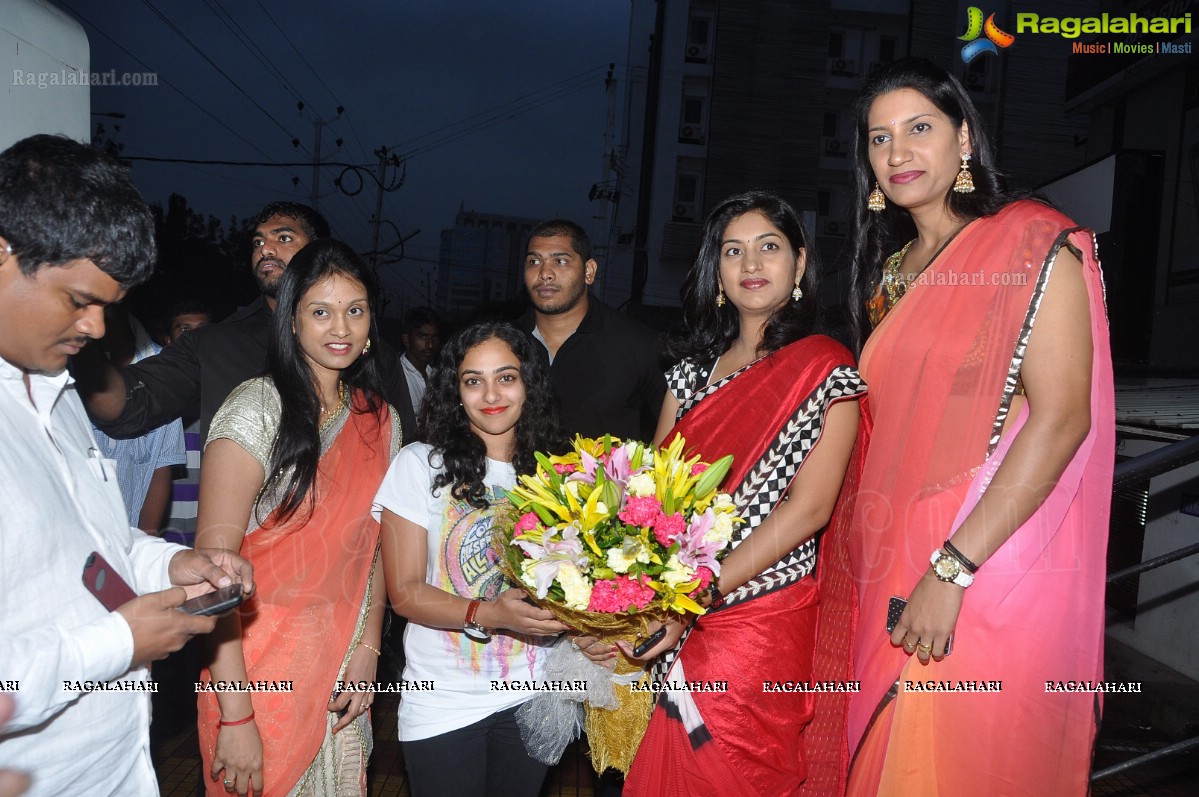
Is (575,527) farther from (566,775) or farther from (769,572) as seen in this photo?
(566,775)

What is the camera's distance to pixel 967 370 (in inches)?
80.6

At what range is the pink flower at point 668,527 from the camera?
73.5 inches

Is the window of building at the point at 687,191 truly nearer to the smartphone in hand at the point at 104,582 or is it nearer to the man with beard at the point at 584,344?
the man with beard at the point at 584,344

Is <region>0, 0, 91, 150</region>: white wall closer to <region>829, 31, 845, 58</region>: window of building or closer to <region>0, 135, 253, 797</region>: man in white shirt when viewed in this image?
<region>0, 135, 253, 797</region>: man in white shirt

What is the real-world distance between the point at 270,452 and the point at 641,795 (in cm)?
138

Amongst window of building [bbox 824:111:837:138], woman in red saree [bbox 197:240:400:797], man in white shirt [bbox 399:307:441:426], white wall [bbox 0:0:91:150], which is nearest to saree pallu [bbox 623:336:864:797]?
woman in red saree [bbox 197:240:400:797]

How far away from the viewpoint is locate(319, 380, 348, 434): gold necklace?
2472 millimetres

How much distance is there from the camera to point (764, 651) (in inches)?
86.0

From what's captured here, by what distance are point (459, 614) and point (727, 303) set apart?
1268mm

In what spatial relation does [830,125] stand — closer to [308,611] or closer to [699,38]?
[699,38]

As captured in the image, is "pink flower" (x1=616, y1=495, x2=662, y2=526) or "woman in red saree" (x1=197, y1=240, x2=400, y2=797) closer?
"pink flower" (x1=616, y1=495, x2=662, y2=526)

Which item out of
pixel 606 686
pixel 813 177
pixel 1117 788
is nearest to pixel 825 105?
pixel 813 177

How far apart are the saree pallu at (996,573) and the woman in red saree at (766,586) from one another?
7.0 inches

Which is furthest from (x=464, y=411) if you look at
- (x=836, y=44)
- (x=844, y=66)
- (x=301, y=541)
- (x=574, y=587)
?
(x=836, y=44)
